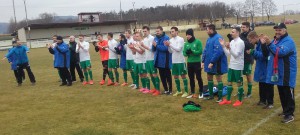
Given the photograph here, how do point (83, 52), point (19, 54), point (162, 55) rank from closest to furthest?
point (162, 55) → point (83, 52) → point (19, 54)

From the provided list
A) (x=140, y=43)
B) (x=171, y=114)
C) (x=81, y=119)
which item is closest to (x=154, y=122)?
(x=171, y=114)

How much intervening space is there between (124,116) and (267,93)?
11.1ft

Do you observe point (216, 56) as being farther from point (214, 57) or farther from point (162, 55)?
point (162, 55)

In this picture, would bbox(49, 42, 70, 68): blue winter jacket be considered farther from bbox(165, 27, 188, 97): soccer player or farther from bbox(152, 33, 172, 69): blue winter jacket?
bbox(165, 27, 188, 97): soccer player

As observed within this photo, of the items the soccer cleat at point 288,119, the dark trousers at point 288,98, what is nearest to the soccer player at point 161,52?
the dark trousers at point 288,98

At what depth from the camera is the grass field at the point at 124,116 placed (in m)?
6.15

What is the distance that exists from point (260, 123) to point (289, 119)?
0.55m

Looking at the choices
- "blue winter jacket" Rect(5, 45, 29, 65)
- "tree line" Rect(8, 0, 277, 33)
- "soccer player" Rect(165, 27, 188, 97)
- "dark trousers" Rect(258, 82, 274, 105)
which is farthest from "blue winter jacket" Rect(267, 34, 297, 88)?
"tree line" Rect(8, 0, 277, 33)

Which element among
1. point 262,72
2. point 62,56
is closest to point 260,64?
point 262,72

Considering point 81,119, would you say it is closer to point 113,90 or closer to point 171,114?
point 171,114

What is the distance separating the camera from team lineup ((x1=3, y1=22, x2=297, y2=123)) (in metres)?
6.00

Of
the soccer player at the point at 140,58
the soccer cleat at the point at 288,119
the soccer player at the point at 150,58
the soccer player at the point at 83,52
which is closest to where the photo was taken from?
the soccer cleat at the point at 288,119

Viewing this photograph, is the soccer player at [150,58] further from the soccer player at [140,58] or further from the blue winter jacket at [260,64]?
the blue winter jacket at [260,64]

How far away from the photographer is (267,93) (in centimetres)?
733
